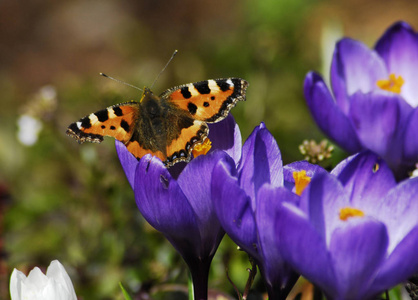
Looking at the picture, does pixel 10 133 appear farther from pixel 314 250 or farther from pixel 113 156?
pixel 314 250

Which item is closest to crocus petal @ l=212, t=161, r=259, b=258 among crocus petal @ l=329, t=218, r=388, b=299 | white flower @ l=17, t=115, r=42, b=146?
crocus petal @ l=329, t=218, r=388, b=299

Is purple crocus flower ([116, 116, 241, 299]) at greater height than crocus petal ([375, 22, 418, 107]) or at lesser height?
lesser

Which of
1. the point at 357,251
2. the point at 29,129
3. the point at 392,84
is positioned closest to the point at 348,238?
the point at 357,251

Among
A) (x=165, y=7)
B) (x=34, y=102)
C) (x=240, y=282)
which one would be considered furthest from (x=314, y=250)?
(x=165, y=7)

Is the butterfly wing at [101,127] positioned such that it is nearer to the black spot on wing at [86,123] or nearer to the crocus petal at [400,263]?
the black spot on wing at [86,123]

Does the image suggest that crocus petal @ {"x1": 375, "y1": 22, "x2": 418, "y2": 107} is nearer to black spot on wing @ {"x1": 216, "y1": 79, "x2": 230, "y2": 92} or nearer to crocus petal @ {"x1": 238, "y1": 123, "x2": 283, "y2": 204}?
black spot on wing @ {"x1": 216, "y1": 79, "x2": 230, "y2": 92}

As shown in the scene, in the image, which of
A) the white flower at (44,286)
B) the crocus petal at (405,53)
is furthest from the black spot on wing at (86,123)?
the crocus petal at (405,53)
